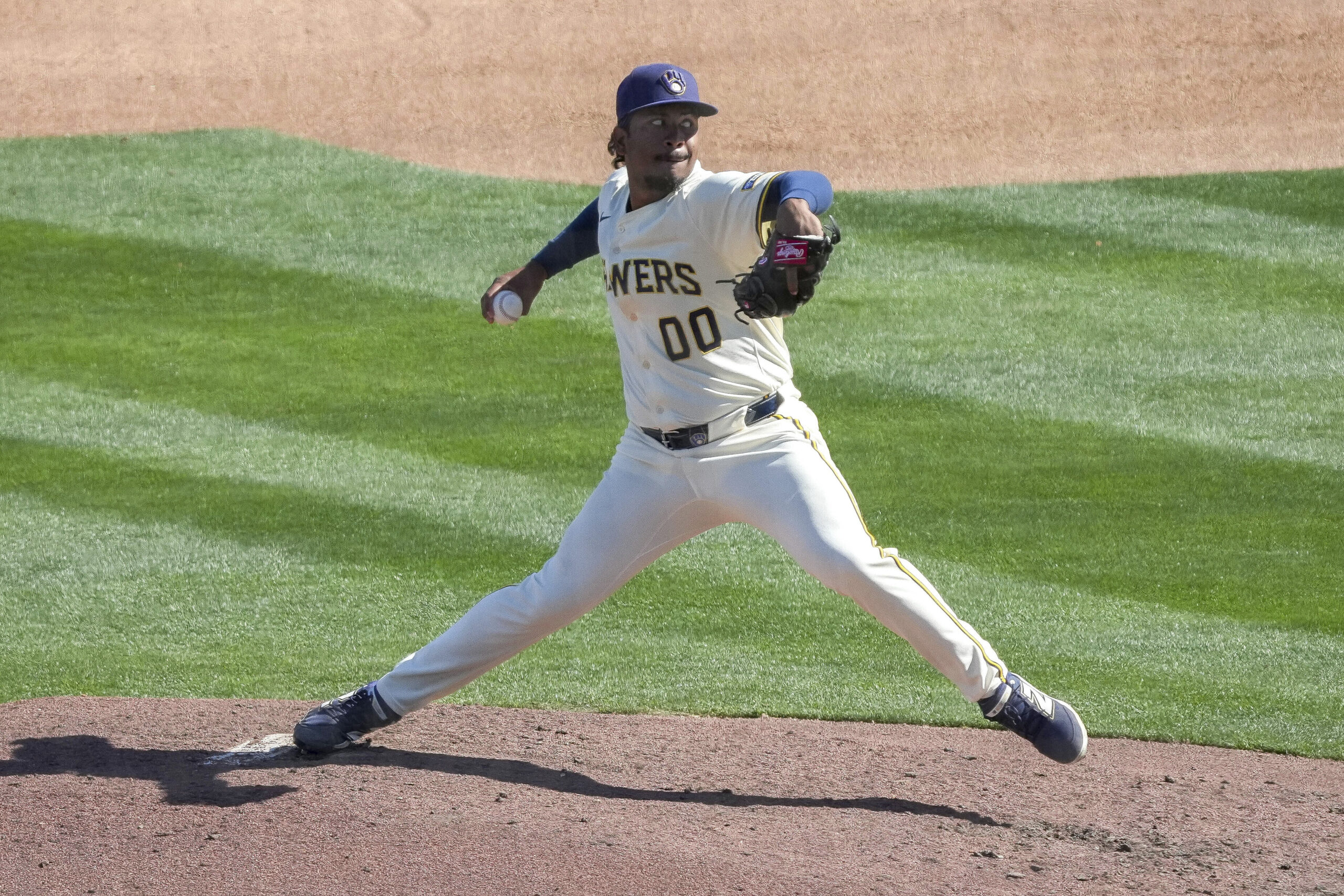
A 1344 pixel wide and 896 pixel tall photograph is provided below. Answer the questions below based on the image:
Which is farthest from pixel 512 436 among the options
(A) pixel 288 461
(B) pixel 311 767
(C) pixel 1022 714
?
(C) pixel 1022 714

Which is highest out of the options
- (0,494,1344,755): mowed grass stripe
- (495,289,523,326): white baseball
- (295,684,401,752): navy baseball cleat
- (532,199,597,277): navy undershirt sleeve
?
(532,199,597,277): navy undershirt sleeve

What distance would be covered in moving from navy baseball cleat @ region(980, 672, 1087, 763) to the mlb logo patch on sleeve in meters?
1.37

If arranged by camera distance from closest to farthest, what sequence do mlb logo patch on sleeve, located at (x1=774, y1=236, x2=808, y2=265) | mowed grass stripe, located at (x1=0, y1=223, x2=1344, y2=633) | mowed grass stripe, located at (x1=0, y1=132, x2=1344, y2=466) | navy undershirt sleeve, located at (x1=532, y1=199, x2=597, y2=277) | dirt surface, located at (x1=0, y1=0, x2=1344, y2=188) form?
mlb logo patch on sleeve, located at (x1=774, y1=236, x2=808, y2=265), navy undershirt sleeve, located at (x1=532, y1=199, x2=597, y2=277), mowed grass stripe, located at (x1=0, y1=223, x2=1344, y2=633), mowed grass stripe, located at (x1=0, y1=132, x2=1344, y2=466), dirt surface, located at (x1=0, y1=0, x2=1344, y2=188)

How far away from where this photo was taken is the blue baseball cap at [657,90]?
4.41 metres

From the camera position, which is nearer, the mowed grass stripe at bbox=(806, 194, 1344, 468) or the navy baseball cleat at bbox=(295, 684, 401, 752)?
the navy baseball cleat at bbox=(295, 684, 401, 752)

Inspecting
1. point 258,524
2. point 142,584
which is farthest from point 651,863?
point 258,524

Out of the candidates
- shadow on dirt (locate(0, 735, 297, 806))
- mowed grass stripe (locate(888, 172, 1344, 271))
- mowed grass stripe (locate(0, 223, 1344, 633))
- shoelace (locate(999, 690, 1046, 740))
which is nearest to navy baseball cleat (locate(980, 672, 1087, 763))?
shoelace (locate(999, 690, 1046, 740))

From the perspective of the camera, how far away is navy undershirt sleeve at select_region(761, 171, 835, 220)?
4098 mm

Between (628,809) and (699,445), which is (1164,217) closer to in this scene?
(699,445)

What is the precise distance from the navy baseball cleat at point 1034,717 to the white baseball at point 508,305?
5.69ft

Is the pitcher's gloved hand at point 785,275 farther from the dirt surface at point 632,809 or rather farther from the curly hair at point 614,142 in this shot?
the dirt surface at point 632,809

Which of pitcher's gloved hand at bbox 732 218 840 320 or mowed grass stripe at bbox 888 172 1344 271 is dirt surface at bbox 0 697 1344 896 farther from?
mowed grass stripe at bbox 888 172 1344 271

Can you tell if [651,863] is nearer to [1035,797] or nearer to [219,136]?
[1035,797]

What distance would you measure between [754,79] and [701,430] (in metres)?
12.1
